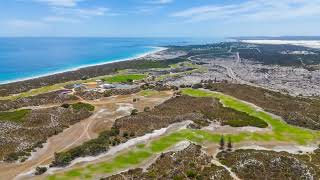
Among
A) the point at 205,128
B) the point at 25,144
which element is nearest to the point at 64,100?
the point at 25,144

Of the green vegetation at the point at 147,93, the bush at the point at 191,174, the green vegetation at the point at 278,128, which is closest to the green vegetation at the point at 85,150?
the bush at the point at 191,174

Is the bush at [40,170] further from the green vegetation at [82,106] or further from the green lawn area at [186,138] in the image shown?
the green vegetation at [82,106]

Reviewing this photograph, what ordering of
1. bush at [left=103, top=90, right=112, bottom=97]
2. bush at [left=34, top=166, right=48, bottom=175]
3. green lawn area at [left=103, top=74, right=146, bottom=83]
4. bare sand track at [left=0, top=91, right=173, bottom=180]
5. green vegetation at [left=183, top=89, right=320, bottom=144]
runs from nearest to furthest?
bush at [left=34, top=166, right=48, bottom=175] → bare sand track at [left=0, top=91, right=173, bottom=180] → green vegetation at [left=183, top=89, right=320, bottom=144] → bush at [left=103, top=90, right=112, bottom=97] → green lawn area at [left=103, top=74, right=146, bottom=83]

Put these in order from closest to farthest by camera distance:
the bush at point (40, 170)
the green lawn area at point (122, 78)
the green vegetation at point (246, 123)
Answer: the bush at point (40, 170) → the green vegetation at point (246, 123) → the green lawn area at point (122, 78)

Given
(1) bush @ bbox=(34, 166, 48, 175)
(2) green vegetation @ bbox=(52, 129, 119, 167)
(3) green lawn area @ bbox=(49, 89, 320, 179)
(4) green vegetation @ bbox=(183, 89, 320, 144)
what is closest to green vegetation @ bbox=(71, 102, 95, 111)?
(2) green vegetation @ bbox=(52, 129, 119, 167)

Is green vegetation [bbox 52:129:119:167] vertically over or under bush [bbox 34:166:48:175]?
over

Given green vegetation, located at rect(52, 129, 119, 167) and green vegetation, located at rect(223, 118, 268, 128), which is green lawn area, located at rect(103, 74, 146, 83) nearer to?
green vegetation, located at rect(223, 118, 268, 128)

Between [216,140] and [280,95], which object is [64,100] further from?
[280,95]
